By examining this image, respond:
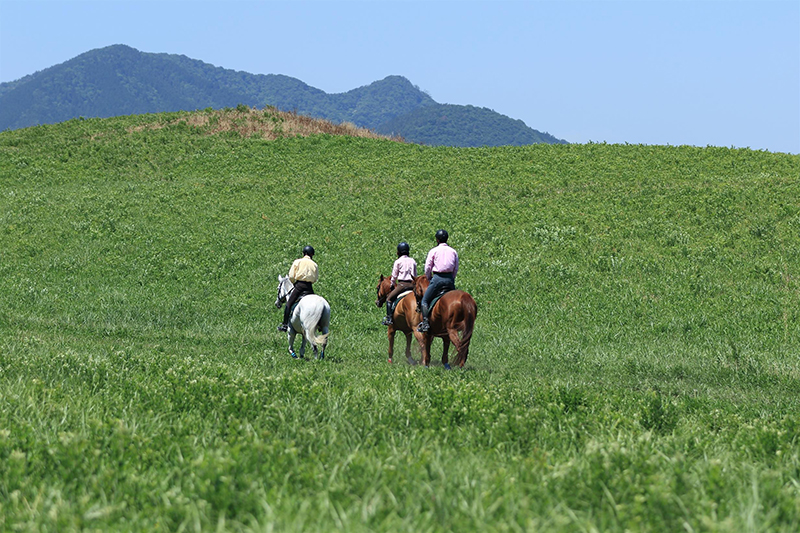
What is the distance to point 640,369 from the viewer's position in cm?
1388

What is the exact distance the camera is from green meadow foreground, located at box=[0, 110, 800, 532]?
13.6 ft

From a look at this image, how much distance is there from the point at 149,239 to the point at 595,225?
22406 mm

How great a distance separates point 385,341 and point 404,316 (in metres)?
3.62

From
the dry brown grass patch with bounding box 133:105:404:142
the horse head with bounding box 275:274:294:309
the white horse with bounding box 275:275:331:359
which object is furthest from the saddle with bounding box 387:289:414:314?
the dry brown grass patch with bounding box 133:105:404:142

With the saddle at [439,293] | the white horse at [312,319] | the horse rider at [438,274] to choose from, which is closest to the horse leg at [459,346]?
the horse rider at [438,274]

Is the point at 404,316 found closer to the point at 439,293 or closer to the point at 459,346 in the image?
the point at 439,293

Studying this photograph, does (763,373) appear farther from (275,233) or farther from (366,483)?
(275,233)

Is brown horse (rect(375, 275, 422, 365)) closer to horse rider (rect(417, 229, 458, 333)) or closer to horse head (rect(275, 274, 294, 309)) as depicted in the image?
horse rider (rect(417, 229, 458, 333))

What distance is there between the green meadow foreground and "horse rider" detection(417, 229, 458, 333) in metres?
1.39

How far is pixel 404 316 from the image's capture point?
1546cm

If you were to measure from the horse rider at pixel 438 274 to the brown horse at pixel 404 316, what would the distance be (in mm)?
575

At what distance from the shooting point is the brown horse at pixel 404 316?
14936mm

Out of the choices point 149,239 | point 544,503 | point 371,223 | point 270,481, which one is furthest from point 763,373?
point 149,239

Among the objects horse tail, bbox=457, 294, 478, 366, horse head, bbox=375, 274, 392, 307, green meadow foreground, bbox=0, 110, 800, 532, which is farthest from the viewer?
horse head, bbox=375, 274, 392, 307
